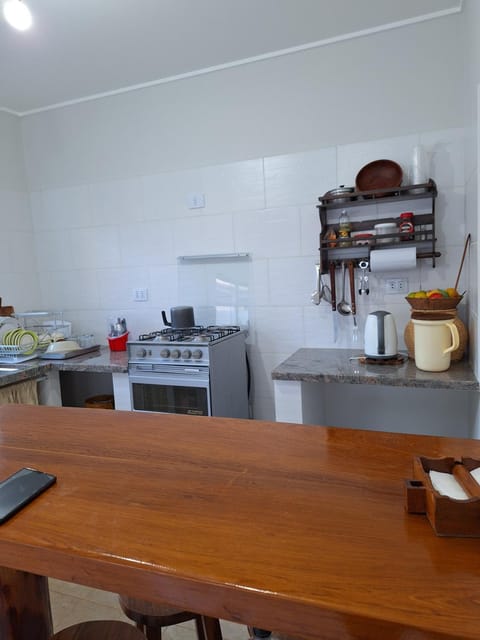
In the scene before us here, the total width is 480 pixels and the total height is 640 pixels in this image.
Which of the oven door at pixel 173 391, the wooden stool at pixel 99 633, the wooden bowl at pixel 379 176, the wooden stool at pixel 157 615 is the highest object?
the wooden bowl at pixel 379 176

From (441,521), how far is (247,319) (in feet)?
7.31

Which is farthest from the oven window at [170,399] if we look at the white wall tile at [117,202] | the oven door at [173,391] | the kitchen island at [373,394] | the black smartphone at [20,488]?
the black smartphone at [20,488]

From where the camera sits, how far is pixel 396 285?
243 centimetres

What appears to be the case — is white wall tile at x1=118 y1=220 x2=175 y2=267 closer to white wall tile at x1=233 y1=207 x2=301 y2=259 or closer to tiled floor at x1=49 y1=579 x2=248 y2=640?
white wall tile at x1=233 y1=207 x2=301 y2=259

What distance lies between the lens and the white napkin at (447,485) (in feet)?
2.11

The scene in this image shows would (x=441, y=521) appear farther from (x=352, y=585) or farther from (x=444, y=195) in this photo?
(x=444, y=195)

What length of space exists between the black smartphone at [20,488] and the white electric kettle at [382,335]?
169cm

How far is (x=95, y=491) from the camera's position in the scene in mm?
797

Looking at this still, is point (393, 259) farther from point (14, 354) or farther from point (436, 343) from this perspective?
point (14, 354)

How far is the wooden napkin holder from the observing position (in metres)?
0.60

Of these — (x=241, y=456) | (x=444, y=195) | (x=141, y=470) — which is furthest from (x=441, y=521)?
(x=444, y=195)

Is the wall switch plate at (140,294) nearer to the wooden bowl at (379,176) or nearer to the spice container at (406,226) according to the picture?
the wooden bowl at (379,176)

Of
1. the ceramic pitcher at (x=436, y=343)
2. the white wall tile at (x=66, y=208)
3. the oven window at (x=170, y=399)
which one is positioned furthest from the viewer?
the white wall tile at (x=66, y=208)

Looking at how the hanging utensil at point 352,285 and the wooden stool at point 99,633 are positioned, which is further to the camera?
the hanging utensil at point 352,285
